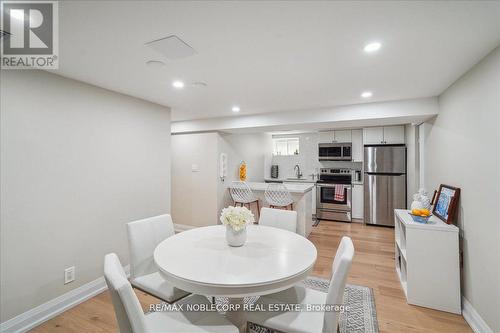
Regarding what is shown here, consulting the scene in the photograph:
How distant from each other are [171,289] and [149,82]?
2.08 metres

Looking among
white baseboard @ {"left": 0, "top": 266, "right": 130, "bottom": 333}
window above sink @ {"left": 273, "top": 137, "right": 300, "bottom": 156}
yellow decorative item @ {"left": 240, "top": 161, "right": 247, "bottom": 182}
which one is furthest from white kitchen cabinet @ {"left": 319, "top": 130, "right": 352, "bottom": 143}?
white baseboard @ {"left": 0, "top": 266, "right": 130, "bottom": 333}

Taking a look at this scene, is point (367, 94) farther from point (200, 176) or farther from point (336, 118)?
point (200, 176)

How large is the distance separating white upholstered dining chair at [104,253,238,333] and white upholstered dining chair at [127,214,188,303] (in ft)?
0.80

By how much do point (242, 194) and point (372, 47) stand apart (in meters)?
3.37

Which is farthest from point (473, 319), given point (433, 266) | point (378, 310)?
point (378, 310)

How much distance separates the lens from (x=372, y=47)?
1.80 metres

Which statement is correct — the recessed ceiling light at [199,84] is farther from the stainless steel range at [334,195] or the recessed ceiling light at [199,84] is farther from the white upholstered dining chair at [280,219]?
the stainless steel range at [334,195]

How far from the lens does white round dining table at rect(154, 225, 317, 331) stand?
1.31m

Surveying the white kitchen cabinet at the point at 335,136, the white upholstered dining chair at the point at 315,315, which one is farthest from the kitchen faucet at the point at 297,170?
the white upholstered dining chair at the point at 315,315

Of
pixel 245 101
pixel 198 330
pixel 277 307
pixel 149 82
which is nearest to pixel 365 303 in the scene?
pixel 277 307

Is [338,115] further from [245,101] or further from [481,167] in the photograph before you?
[481,167]

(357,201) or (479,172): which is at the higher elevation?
(479,172)

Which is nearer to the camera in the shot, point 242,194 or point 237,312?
point 237,312

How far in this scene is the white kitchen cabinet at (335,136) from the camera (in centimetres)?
561
